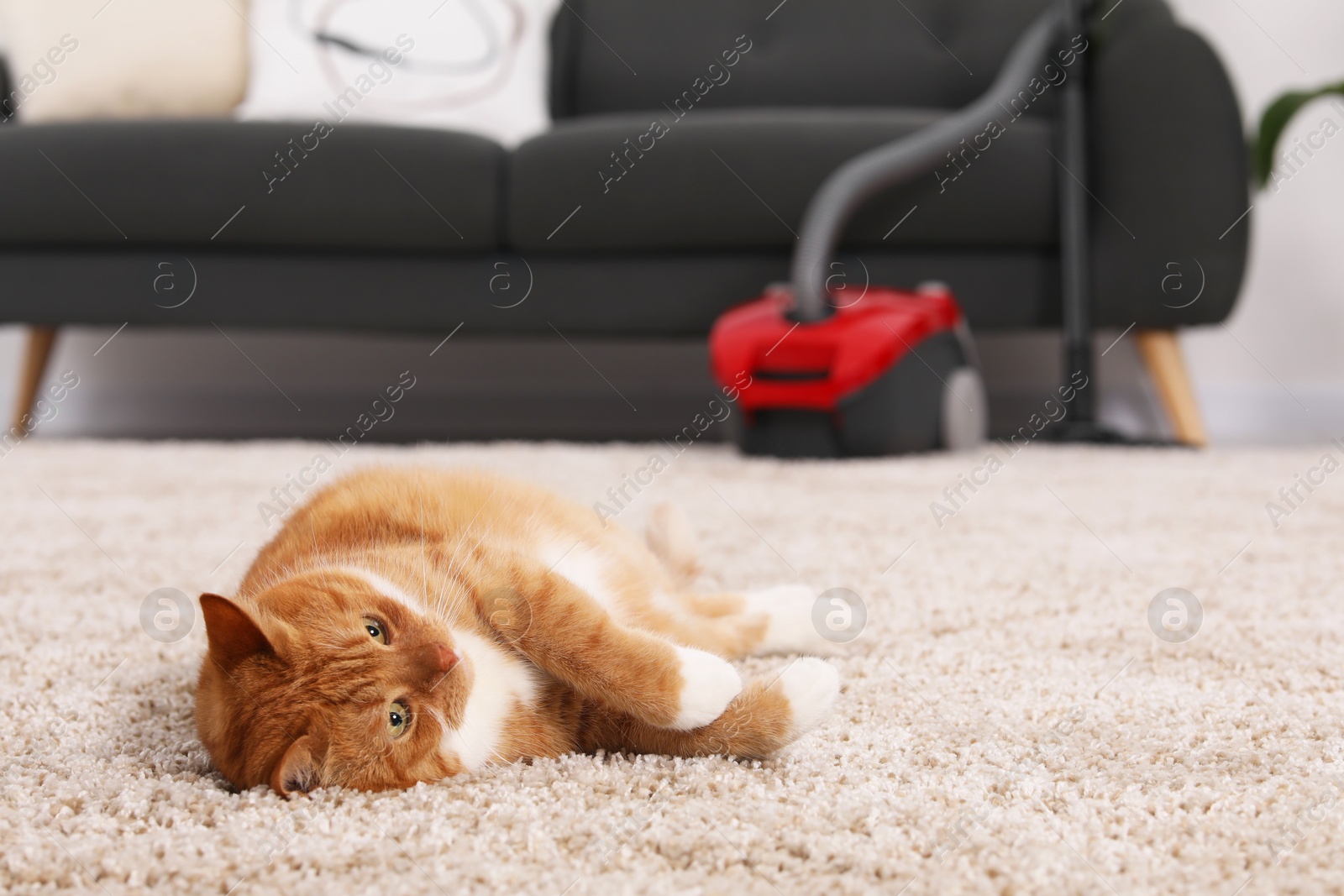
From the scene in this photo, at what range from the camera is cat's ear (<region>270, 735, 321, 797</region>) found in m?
0.47

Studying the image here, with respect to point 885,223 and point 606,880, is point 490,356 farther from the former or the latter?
point 606,880

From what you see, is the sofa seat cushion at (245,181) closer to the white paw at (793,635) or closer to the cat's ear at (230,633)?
the white paw at (793,635)

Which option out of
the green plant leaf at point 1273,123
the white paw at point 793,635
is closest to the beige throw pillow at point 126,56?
the white paw at point 793,635

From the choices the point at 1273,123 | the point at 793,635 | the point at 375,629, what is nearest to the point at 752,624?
the point at 793,635

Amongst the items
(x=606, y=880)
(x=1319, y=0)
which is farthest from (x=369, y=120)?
(x=1319, y=0)

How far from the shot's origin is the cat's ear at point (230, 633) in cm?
46

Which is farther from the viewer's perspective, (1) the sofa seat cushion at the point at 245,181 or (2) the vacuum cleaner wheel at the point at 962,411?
(1) the sofa seat cushion at the point at 245,181

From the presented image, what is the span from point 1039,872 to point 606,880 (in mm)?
183

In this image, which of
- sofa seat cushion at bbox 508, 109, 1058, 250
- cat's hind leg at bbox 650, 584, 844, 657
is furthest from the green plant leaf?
cat's hind leg at bbox 650, 584, 844, 657

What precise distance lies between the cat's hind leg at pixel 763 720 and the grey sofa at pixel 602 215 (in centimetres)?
159

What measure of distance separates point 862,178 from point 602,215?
55 cm

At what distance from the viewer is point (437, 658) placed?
51 cm

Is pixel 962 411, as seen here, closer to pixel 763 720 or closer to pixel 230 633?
pixel 763 720

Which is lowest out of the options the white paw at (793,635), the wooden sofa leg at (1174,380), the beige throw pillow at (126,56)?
the white paw at (793,635)
